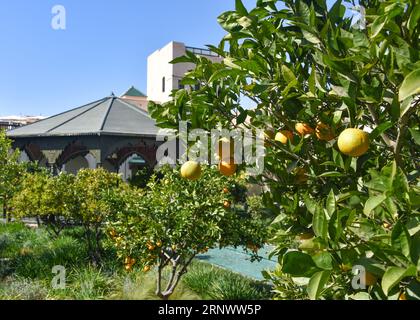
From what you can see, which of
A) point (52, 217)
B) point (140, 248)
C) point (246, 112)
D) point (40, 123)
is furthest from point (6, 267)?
point (40, 123)

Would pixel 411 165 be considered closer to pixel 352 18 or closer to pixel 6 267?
pixel 352 18

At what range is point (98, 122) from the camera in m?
17.6

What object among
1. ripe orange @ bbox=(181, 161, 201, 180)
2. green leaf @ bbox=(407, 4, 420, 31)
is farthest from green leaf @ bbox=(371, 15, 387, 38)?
ripe orange @ bbox=(181, 161, 201, 180)

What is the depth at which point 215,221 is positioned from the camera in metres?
6.08

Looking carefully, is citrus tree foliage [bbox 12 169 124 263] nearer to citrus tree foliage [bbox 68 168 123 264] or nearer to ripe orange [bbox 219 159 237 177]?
citrus tree foliage [bbox 68 168 123 264]

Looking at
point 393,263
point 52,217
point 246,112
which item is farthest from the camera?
point 52,217

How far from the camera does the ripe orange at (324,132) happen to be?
1.88 metres

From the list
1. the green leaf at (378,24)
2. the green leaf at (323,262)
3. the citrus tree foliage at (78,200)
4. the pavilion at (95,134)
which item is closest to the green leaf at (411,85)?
the green leaf at (378,24)

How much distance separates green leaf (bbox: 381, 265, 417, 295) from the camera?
1168 millimetres

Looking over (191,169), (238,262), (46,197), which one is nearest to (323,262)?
(191,169)

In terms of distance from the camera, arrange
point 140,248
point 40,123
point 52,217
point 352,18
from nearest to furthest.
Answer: point 352,18 → point 140,248 → point 52,217 → point 40,123

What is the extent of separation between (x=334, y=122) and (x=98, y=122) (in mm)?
16947

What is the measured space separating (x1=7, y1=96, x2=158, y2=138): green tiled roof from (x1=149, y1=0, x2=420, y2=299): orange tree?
1490cm

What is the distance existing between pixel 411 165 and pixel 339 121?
798 mm
